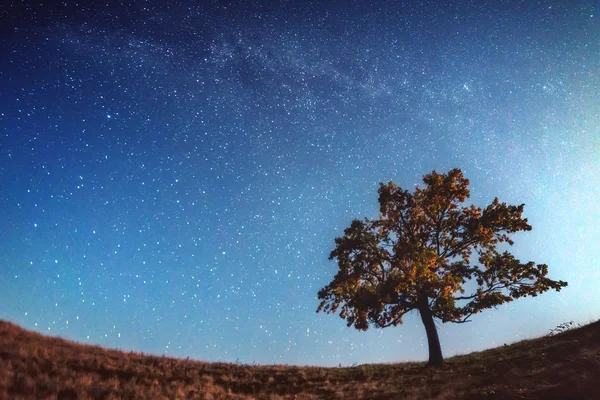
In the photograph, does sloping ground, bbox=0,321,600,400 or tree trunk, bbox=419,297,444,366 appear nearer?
sloping ground, bbox=0,321,600,400

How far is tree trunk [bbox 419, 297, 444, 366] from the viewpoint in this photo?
2133 cm

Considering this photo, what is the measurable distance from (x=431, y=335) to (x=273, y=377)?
31.0 ft

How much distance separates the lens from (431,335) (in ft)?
72.1

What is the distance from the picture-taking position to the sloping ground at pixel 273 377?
11758mm

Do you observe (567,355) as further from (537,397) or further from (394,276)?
(394,276)

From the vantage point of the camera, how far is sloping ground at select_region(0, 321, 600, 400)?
11.8 m

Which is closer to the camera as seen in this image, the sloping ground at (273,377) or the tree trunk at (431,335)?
the sloping ground at (273,377)

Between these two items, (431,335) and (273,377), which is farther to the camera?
(431,335)

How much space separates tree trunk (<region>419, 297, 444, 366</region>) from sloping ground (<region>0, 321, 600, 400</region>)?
87 cm

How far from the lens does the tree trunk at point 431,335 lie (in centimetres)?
2133

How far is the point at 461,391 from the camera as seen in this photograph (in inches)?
509

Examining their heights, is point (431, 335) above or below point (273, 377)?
above

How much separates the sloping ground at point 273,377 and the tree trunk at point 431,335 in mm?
869

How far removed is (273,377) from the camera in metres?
20.1
